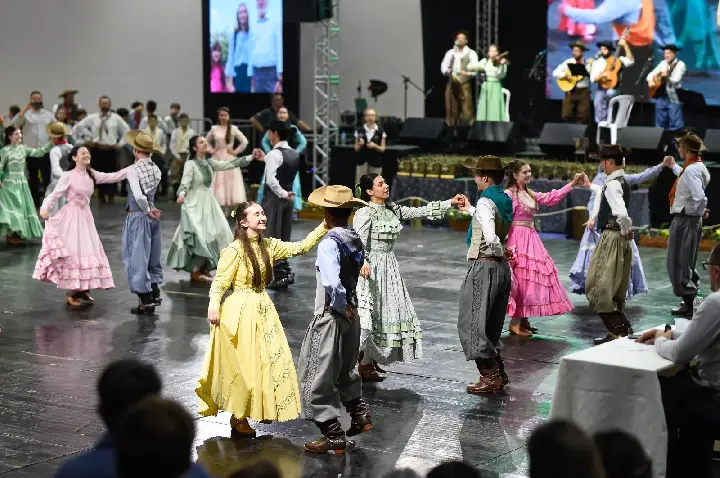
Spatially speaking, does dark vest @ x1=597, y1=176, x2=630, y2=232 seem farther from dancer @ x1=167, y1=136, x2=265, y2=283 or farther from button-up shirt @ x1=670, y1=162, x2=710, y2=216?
dancer @ x1=167, y1=136, x2=265, y2=283

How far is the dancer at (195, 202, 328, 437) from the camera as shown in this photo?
6188mm

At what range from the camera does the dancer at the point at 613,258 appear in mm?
8680

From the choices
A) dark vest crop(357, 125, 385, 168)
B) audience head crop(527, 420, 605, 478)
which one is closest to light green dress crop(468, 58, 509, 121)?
dark vest crop(357, 125, 385, 168)

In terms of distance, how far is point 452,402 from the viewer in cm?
712

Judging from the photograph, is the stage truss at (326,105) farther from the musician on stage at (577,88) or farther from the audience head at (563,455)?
the audience head at (563,455)

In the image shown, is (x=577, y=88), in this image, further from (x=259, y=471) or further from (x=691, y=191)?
(x=259, y=471)

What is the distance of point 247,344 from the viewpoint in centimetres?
621

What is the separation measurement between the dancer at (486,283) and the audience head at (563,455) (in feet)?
13.6

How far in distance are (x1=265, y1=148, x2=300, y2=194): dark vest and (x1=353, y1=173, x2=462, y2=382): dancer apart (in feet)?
12.4

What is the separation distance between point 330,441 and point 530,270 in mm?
3476

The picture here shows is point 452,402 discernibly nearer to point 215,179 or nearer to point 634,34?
point 215,179

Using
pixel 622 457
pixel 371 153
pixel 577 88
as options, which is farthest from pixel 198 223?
pixel 622 457

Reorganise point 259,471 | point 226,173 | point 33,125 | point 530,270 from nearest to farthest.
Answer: point 259,471 < point 530,270 < point 226,173 < point 33,125

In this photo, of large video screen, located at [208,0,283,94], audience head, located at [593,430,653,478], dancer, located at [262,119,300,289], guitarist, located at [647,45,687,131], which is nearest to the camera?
audience head, located at [593,430,653,478]
